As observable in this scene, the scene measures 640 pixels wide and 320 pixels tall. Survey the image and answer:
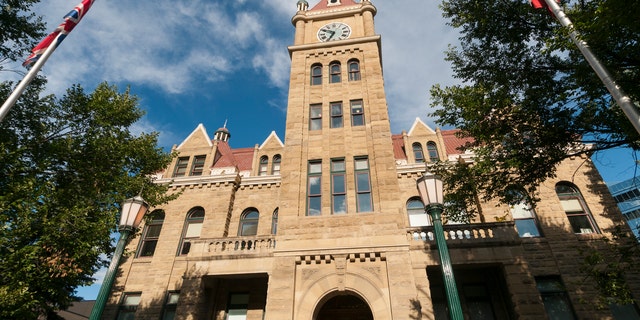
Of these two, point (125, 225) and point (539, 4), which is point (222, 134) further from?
point (539, 4)

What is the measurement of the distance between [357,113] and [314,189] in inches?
181

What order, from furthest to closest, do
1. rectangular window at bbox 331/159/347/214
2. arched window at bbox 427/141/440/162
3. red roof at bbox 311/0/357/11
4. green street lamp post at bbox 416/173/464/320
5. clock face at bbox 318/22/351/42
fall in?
red roof at bbox 311/0/357/11 < arched window at bbox 427/141/440/162 < clock face at bbox 318/22/351/42 < rectangular window at bbox 331/159/347/214 < green street lamp post at bbox 416/173/464/320

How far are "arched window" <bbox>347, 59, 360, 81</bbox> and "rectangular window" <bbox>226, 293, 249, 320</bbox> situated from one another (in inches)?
497

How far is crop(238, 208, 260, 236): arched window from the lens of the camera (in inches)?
789

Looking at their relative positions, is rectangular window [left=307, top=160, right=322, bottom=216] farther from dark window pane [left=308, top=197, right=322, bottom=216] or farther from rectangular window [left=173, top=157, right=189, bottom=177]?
rectangular window [left=173, top=157, right=189, bottom=177]

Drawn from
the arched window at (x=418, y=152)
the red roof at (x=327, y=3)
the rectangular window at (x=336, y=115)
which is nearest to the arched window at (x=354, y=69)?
the rectangular window at (x=336, y=115)

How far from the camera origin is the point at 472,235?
14008 millimetres

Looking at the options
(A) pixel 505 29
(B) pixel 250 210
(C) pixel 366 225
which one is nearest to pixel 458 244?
(C) pixel 366 225

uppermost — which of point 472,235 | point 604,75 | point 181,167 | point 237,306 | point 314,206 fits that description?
point 181,167

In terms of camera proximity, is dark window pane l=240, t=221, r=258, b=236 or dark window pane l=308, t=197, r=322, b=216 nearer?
dark window pane l=308, t=197, r=322, b=216

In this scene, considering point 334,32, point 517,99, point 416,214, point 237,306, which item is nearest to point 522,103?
point 517,99

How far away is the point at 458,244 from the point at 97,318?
12576mm

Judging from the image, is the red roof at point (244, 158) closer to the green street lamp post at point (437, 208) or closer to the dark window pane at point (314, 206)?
the dark window pane at point (314, 206)

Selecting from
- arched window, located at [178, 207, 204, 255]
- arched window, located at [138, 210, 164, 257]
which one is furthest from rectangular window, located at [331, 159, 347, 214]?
arched window, located at [138, 210, 164, 257]
